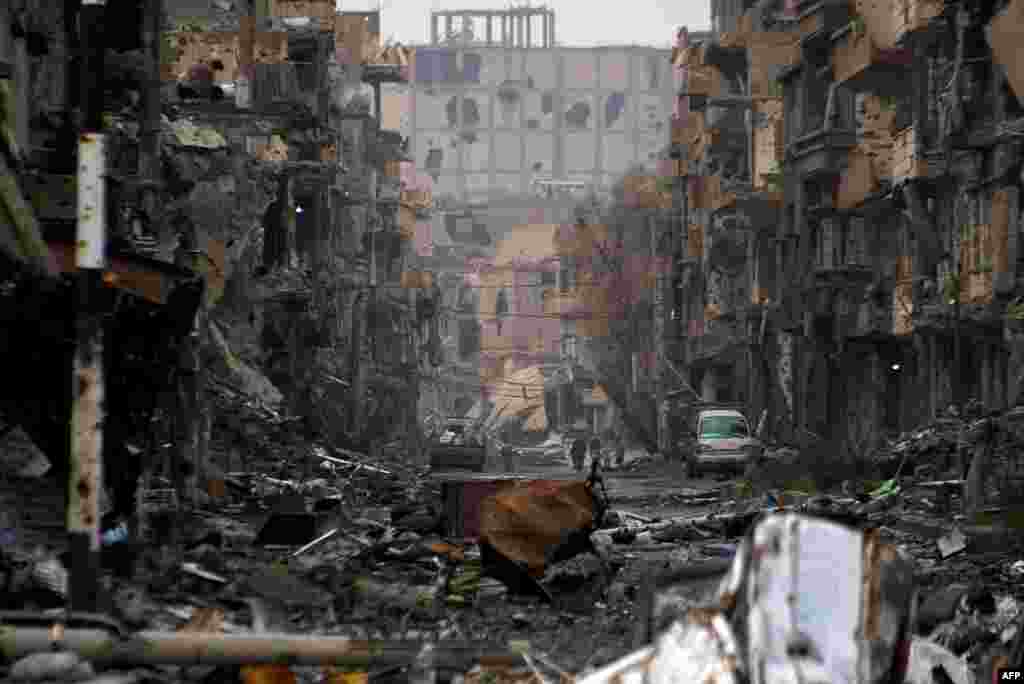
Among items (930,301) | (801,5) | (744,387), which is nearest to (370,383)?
(744,387)

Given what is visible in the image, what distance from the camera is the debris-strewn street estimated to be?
1035 centimetres

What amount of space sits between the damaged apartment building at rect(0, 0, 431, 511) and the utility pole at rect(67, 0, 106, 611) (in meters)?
0.89

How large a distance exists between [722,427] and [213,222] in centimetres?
1544

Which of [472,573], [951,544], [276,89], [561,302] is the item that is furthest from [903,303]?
[561,302]

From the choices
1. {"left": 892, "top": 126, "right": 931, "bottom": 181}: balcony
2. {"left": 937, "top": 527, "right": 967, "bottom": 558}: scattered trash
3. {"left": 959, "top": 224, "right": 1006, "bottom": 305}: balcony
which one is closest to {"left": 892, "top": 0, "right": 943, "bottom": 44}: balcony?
{"left": 892, "top": 126, "right": 931, "bottom": 181}: balcony

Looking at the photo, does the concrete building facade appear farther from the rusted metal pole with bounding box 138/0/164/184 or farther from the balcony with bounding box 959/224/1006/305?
the rusted metal pole with bounding box 138/0/164/184

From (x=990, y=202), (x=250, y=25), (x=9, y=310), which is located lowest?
(x=9, y=310)

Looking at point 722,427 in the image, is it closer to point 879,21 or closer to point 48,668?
point 879,21

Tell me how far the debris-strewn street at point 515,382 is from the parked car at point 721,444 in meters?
0.15

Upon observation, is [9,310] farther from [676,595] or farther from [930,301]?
[930,301]

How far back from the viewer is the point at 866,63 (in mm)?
55812

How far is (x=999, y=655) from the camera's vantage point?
471 inches

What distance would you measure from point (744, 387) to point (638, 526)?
1949 inches

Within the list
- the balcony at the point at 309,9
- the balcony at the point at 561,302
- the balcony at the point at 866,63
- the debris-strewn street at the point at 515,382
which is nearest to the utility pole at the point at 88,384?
the debris-strewn street at the point at 515,382
